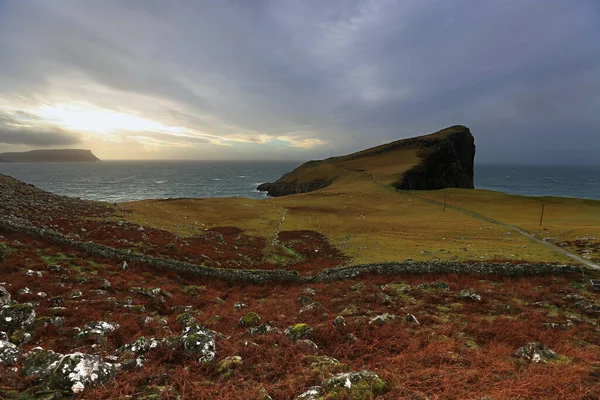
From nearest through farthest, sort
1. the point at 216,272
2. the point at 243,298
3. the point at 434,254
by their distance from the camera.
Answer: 1. the point at 243,298
2. the point at 216,272
3. the point at 434,254

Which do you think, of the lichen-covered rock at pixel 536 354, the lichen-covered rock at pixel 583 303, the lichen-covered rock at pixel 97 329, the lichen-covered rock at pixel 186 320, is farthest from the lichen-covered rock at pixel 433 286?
the lichen-covered rock at pixel 97 329

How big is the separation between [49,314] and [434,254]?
3409cm

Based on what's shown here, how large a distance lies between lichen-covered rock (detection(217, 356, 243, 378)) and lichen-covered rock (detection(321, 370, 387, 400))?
2510mm

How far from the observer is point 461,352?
344 inches

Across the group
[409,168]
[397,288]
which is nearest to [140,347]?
[397,288]

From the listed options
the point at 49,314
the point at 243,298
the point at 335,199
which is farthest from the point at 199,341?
the point at 335,199

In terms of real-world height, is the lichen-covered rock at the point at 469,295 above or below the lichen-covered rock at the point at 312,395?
below

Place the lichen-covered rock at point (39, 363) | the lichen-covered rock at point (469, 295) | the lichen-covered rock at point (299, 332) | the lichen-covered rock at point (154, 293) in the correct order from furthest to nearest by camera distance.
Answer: the lichen-covered rock at point (469, 295) < the lichen-covered rock at point (154, 293) < the lichen-covered rock at point (299, 332) < the lichen-covered rock at point (39, 363)

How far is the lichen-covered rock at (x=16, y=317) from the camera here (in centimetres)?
851

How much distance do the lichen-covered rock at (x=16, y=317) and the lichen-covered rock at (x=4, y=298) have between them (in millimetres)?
1075

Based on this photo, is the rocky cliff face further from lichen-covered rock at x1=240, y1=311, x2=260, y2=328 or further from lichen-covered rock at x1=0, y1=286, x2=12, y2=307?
lichen-covered rock at x1=0, y1=286, x2=12, y2=307

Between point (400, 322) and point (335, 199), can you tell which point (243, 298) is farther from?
point (335, 199)

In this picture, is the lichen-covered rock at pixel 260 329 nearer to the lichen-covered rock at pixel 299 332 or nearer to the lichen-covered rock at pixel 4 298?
the lichen-covered rock at pixel 299 332

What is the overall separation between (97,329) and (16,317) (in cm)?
248
